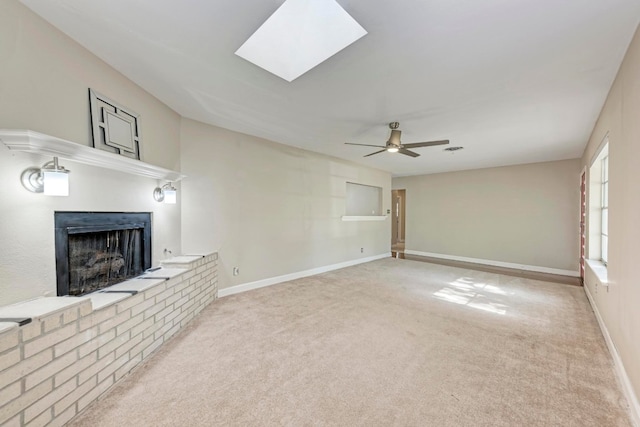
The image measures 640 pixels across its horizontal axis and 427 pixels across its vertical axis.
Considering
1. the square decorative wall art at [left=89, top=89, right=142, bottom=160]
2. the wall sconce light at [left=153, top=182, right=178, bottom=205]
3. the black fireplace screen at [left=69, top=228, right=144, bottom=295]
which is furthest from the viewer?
the wall sconce light at [left=153, top=182, right=178, bottom=205]

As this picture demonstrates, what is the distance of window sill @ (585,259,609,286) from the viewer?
270 cm

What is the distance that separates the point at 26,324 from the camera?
4.34ft

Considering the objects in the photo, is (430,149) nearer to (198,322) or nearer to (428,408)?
(428,408)

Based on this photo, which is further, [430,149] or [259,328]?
[430,149]

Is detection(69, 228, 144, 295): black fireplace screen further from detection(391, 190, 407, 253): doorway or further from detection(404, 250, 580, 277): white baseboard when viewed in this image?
detection(391, 190, 407, 253): doorway

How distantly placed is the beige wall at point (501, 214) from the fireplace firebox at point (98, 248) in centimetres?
722

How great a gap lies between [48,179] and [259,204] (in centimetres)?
283

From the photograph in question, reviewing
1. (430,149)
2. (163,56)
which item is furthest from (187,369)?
(430,149)

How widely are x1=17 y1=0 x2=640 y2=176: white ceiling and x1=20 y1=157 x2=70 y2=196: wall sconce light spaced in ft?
3.48

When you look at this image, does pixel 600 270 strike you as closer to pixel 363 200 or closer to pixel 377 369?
pixel 377 369

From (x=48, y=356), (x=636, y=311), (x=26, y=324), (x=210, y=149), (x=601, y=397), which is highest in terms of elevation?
(x=210, y=149)

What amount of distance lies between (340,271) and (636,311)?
422cm

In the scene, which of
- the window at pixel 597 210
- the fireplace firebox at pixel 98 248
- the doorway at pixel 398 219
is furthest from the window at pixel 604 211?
the doorway at pixel 398 219

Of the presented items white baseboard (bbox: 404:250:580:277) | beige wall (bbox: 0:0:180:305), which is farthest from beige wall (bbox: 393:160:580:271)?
beige wall (bbox: 0:0:180:305)
